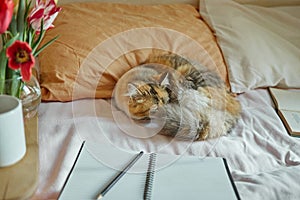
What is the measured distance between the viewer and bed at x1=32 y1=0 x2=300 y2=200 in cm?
101

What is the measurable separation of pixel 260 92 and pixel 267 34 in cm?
28

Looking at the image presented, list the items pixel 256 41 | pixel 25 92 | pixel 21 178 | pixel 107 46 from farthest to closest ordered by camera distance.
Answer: pixel 256 41, pixel 107 46, pixel 25 92, pixel 21 178

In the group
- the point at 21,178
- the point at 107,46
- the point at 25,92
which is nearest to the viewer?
the point at 21,178

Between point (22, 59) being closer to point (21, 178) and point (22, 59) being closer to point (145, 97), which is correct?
point (21, 178)

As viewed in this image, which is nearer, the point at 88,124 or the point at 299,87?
the point at 88,124

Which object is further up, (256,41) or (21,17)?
(21,17)

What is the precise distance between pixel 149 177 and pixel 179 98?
34cm

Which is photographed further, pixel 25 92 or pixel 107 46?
pixel 107 46

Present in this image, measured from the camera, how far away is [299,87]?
→ 1.43 meters

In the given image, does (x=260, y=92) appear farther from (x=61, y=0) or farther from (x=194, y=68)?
(x=61, y=0)

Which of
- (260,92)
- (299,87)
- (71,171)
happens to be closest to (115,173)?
(71,171)

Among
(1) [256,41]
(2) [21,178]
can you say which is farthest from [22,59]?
(1) [256,41]

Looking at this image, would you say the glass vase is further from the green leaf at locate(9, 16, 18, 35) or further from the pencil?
the pencil

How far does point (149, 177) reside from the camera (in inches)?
35.1
